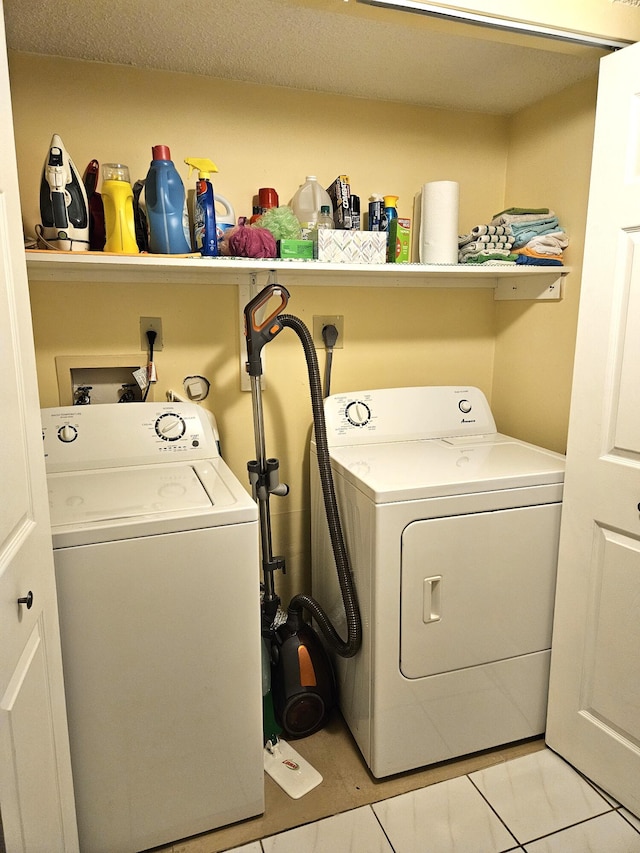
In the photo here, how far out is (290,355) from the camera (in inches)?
82.0

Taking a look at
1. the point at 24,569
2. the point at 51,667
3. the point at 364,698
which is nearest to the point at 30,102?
the point at 24,569

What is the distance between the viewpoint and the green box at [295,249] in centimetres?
172

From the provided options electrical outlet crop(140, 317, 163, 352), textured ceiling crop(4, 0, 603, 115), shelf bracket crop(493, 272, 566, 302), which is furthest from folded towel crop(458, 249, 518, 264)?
electrical outlet crop(140, 317, 163, 352)

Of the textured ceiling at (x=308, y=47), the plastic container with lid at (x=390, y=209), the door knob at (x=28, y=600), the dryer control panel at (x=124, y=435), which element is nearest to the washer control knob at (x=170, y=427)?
the dryer control panel at (x=124, y=435)

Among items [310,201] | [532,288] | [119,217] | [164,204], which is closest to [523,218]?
[532,288]

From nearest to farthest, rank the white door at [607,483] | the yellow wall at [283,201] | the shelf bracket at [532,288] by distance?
1. the white door at [607,483]
2. the yellow wall at [283,201]
3. the shelf bracket at [532,288]

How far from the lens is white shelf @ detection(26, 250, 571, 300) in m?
1.58

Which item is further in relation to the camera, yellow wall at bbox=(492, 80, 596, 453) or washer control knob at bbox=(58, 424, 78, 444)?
yellow wall at bbox=(492, 80, 596, 453)

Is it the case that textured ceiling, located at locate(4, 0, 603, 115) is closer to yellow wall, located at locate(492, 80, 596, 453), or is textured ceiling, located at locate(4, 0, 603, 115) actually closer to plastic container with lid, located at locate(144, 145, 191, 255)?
yellow wall, located at locate(492, 80, 596, 453)

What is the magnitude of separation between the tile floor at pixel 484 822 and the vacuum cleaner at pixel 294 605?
327 millimetres

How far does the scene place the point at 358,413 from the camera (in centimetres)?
202

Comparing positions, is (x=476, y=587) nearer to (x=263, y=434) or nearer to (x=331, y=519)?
(x=331, y=519)

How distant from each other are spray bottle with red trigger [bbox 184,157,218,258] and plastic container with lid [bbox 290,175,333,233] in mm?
356

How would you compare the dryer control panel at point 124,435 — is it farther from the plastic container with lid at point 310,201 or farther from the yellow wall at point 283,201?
the plastic container with lid at point 310,201
